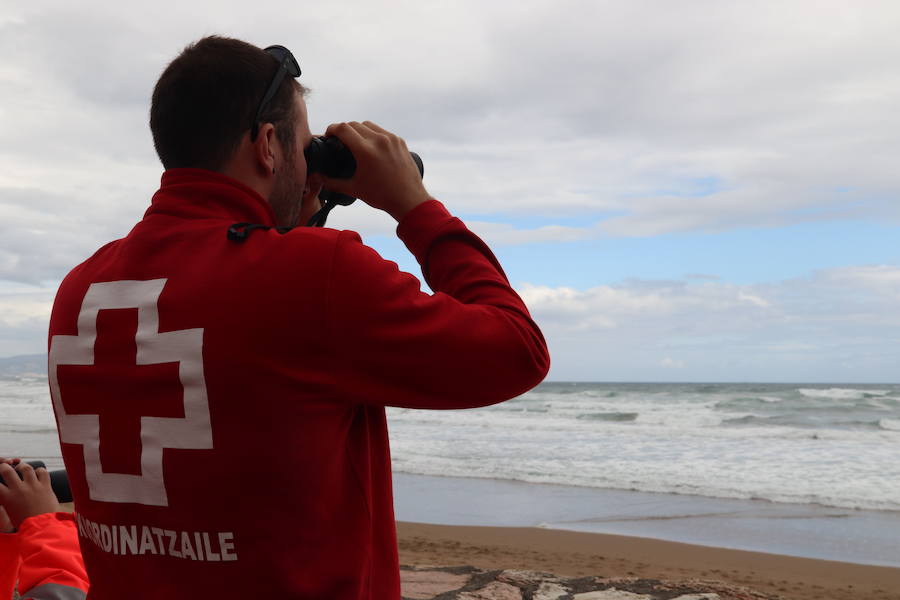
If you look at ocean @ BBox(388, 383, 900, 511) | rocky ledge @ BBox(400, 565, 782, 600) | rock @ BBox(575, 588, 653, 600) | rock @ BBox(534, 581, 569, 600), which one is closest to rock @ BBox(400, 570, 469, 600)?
rocky ledge @ BBox(400, 565, 782, 600)

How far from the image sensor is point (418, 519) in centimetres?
880

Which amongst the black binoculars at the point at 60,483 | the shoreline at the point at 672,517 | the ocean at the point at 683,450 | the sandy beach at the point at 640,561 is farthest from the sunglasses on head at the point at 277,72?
the ocean at the point at 683,450

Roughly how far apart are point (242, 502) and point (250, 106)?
54cm

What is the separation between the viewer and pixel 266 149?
119 cm

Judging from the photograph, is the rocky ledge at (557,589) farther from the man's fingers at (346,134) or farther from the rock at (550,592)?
the man's fingers at (346,134)

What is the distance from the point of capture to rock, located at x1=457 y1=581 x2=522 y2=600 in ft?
12.2

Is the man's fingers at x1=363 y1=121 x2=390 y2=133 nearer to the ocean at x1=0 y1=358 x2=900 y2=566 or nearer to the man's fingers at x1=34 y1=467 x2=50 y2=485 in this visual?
the man's fingers at x1=34 y1=467 x2=50 y2=485

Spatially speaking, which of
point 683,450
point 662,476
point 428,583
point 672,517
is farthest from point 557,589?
point 683,450

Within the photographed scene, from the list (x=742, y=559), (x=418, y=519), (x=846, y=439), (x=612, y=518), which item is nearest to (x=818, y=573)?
(x=742, y=559)

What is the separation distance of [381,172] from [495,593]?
2.95 metres

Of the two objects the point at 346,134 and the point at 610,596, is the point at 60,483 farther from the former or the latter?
the point at 610,596

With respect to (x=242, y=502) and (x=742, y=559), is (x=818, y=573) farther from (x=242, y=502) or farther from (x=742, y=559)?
(x=242, y=502)

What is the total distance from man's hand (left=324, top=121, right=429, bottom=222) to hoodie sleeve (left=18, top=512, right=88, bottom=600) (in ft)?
3.06

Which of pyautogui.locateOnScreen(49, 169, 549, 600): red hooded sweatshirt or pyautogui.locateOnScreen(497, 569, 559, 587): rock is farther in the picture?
pyautogui.locateOnScreen(497, 569, 559, 587): rock
